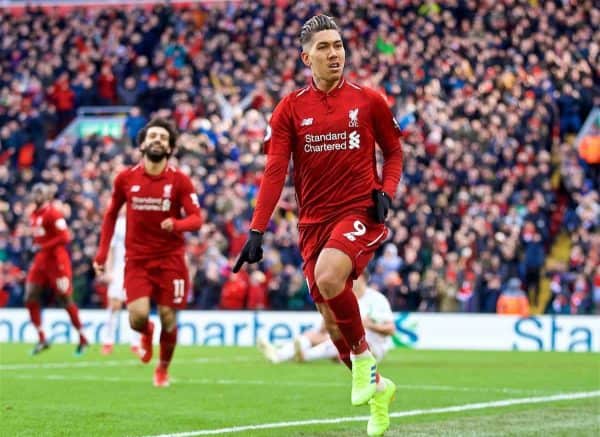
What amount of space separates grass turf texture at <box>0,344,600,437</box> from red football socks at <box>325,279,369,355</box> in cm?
80

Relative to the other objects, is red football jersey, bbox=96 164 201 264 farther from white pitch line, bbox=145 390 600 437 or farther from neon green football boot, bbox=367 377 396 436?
neon green football boot, bbox=367 377 396 436

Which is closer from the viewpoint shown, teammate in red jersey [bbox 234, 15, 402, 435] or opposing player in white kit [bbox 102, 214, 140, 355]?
teammate in red jersey [bbox 234, 15, 402, 435]

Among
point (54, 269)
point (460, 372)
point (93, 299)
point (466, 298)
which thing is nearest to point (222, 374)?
point (460, 372)

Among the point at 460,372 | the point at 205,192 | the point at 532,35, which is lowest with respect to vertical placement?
the point at 460,372

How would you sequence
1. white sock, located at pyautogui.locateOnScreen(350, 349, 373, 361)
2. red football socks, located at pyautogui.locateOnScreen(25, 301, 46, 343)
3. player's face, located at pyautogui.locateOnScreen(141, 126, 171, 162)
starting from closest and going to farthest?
white sock, located at pyautogui.locateOnScreen(350, 349, 373, 361)
player's face, located at pyautogui.locateOnScreen(141, 126, 171, 162)
red football socks, located at pyautogui.locateOnScreen(25, 301, 46, 343)

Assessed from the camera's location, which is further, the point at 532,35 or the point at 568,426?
the point at 532,35

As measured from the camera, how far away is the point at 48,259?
19750mm

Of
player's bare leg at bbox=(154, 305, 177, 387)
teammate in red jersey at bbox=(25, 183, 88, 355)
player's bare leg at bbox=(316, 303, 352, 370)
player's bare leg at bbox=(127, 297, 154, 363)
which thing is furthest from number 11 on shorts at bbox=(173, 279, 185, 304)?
teammate in red jersey at bbox=(25, 183, 88, 355)

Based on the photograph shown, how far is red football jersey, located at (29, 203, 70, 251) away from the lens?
1939cm

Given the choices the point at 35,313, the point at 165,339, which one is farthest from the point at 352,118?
the point at 35,313

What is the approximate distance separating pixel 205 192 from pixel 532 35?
318 inches

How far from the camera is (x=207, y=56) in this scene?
33.7 m

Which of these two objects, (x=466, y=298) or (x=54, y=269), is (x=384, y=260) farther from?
(x=54, y=269)

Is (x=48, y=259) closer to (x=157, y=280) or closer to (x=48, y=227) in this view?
(x=48, y=227)
